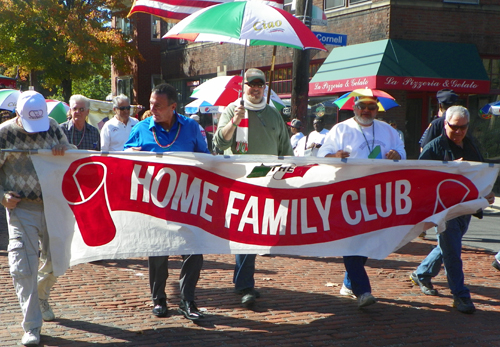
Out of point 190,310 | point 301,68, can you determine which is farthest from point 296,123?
point 190,310

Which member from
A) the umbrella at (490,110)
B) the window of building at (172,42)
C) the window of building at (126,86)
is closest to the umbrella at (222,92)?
the umbrella at (490,110)

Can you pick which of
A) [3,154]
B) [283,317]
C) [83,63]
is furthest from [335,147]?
[83,63]

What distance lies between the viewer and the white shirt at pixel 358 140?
5797 millimetres

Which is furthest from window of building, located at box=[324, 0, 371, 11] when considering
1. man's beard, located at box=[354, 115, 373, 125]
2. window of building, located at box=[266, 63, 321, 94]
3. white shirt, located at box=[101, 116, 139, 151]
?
man's beard, located at box=[354, 115, 373, 125]

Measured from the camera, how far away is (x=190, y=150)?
5.39 meters

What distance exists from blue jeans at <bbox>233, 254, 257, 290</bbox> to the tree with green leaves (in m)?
21.2

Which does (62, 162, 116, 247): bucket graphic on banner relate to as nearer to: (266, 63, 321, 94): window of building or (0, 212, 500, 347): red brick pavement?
(0, 212, 500, 347): red brick pavement

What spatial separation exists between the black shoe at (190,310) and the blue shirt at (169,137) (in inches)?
52.1

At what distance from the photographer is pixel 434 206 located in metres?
5.38

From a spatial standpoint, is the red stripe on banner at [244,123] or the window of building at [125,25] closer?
the red stripe on banner at [244,123]

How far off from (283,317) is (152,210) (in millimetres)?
1479

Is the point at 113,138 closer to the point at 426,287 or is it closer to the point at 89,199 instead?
the point at 89,199

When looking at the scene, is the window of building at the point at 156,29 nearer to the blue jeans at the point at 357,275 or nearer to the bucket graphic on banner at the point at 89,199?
the bucket graphic on banner at the point at 89,199

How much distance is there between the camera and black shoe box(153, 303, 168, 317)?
17.4ft
